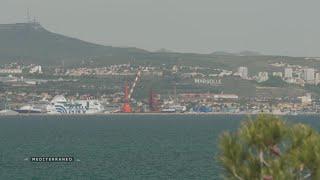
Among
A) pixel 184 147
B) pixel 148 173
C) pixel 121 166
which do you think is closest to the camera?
pixel 148 173

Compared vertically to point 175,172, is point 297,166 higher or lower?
higher

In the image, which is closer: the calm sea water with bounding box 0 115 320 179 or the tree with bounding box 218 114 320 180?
the tree with bounding box 218 114 320 180

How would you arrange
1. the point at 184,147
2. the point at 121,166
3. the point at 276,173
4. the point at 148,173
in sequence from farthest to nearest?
the point at 184,147, the point at 121,166, the point at 148,173, the point at 276,173

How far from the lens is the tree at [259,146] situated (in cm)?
2536

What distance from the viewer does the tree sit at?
25.4 m

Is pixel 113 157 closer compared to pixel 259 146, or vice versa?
pixel 259 146

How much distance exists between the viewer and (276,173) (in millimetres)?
24703

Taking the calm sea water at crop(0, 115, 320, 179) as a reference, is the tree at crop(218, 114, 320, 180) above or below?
above

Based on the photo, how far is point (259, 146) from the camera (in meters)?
25.8

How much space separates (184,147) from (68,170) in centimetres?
4455

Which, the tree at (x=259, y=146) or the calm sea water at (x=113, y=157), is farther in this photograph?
the calm sea water at (x=113, y=157)

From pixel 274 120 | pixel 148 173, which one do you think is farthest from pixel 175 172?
pixel 274 120

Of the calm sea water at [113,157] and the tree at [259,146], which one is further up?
the tree at [259,146]

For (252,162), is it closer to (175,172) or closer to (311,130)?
(311,130)
